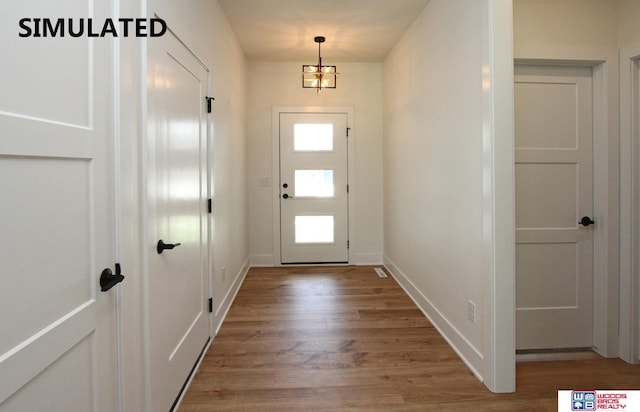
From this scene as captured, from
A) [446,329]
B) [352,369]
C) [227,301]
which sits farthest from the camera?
[227,301]

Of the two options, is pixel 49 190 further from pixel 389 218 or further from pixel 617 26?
pixel 389 218

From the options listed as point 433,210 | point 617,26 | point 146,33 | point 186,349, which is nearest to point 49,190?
point 146,33

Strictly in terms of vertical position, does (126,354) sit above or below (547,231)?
below

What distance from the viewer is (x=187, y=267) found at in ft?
6.77

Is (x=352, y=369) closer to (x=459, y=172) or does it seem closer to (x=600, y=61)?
(x=459, y=172)

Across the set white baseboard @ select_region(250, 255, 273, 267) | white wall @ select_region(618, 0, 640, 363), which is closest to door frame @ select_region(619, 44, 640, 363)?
white wall @ select_region(618, 0, 640, 363)

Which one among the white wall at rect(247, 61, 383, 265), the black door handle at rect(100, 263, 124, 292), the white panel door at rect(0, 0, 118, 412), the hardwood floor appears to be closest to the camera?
the white panel door at rect(0, 0, 118, 412)

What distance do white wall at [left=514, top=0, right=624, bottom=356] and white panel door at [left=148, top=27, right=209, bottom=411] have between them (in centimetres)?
222

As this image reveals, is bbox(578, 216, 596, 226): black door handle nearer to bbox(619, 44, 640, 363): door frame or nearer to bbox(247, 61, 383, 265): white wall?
bbox(619, 44, 640, 363): door frame

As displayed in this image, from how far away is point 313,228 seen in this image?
479cm

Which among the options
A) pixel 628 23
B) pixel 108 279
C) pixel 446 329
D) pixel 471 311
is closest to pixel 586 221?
pixel 471 311

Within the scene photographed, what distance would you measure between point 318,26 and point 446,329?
311 centimetres

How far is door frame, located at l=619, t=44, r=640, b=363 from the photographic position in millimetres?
2260

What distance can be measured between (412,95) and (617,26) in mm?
1575
